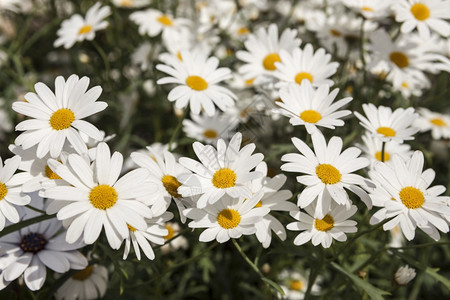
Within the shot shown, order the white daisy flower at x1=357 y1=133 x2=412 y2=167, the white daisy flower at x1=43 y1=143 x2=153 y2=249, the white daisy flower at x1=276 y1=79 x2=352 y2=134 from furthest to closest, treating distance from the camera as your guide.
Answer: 1. the white daisy flower at x1=357 y1=133 x2=412 y2=167
2. the white daisy flower at x1=276 y1=79 x2=352 y2=134
3. the white daisy flower at x1=43 y1=143 x2=153 y2=249

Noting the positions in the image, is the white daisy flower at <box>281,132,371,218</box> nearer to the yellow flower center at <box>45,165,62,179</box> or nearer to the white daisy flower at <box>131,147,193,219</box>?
the white daisy flower at <box>131,147,193,219</box>

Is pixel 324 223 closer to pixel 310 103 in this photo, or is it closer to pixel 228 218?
pixel 228 218

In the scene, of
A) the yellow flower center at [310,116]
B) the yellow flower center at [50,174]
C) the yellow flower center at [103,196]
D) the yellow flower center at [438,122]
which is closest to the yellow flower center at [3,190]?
the yellow flower center at [50,174]

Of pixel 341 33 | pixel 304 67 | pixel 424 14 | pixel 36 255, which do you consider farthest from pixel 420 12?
pixel 36 255

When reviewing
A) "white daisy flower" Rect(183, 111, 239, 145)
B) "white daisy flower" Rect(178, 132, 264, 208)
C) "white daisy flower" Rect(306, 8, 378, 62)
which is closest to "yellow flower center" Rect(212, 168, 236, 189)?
"white daisy flower" Rect(178, 132, 264, 208)

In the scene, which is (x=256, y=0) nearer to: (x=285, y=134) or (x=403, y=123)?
(x=285, y=134)

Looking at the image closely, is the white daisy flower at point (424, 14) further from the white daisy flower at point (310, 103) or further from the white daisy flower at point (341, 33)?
the white daisy flower at point (310, 103)
